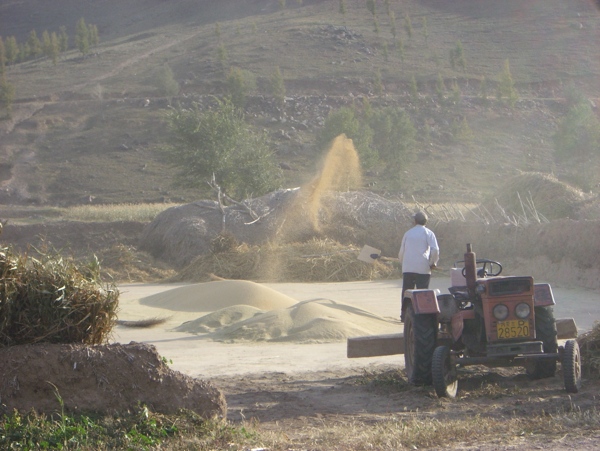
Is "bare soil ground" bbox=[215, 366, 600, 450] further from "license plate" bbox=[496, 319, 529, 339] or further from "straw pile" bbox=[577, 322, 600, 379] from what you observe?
"license plate" bbox=[496, 319, 529, 339]

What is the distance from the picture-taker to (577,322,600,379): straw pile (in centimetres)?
818

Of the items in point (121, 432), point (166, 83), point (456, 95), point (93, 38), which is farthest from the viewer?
point (93, 38)

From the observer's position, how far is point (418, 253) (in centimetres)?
1080

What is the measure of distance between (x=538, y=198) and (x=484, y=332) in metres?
→ 20.2

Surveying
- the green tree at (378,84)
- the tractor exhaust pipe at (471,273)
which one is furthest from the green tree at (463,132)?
the tractor exhaust pipe at (471,273)

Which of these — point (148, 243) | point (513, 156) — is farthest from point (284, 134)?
point (148, 243)

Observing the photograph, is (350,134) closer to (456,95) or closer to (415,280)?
(456,95)

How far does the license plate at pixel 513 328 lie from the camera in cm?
727

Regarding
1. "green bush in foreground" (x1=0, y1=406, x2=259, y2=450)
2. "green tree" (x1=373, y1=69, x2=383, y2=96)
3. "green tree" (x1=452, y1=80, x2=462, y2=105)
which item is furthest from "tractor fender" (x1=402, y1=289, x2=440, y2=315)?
"green tree" (x1=373, y1=69, x2=383, y2=96)

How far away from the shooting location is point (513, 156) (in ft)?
204

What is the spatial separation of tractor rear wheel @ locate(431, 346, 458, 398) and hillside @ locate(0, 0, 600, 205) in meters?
38.1

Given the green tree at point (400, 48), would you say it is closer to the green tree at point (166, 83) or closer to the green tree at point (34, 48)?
the green tree at point (166, 83)

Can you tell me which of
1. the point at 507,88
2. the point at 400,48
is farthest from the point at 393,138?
the point at 400,48

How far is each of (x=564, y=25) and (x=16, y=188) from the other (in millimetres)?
65682
